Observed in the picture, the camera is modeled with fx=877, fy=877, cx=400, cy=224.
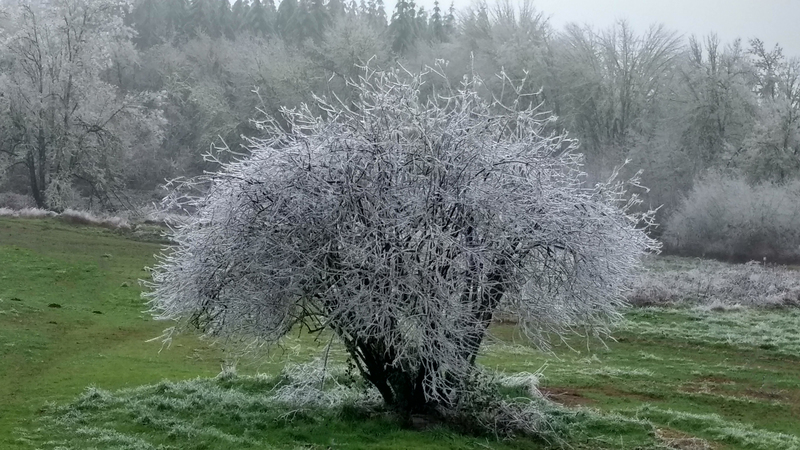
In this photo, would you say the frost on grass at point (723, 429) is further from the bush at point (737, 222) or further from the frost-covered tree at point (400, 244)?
the bush at point (737, 222)

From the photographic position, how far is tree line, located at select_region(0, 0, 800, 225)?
4019 centimetres

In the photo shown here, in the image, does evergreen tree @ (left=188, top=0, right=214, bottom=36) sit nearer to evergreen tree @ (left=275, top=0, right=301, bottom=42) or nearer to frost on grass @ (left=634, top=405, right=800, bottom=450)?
evergreen tree @ (left=275, top=0, right=301, bottom=42)

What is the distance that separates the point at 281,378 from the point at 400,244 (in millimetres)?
4507

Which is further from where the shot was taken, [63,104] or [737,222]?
[737,222]

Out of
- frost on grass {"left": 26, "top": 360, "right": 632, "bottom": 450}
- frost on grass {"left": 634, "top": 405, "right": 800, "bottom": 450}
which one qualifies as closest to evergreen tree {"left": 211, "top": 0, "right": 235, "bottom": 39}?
frost on grass {"left": 26, "top": 360, "right": 632, "bottom": 450}

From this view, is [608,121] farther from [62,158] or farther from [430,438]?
[430,438]

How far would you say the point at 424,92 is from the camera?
4728 centimetres

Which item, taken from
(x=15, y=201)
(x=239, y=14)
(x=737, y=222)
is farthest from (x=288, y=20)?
(x=737, y=222)

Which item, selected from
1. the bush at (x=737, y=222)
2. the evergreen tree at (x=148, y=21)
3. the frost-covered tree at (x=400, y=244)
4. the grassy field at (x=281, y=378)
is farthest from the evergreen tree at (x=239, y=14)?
the frost-covered tree at (x=400, y=244)

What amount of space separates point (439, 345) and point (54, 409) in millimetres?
5643

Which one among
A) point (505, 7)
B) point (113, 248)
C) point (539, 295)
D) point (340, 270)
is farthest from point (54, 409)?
point (505, 7)

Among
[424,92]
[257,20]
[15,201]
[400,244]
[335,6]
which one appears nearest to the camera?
[400,244]

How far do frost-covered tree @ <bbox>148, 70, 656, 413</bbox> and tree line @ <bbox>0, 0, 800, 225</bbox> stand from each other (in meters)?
25.0

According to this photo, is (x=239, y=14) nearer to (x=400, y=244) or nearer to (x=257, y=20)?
(x=257, y=20)
